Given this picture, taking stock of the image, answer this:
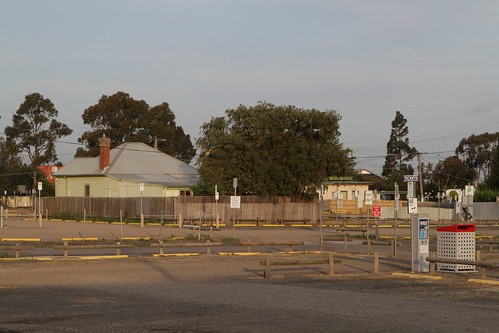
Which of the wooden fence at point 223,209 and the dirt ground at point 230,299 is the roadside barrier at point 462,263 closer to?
the dirt ground at point 230,299

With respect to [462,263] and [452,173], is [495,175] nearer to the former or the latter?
[452,173]

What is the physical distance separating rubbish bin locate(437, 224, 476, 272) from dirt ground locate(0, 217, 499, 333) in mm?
666

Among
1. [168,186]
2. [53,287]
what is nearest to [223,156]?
[168,186]

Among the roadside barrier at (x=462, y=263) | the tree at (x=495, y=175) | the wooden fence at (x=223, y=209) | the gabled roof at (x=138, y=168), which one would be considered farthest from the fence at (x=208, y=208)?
the roadside barrier at (x=462, y=263)

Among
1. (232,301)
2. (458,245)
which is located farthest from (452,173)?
(232,301)

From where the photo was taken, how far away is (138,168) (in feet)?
241

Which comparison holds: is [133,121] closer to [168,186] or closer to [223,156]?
[168,186]

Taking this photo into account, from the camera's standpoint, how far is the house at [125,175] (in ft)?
225

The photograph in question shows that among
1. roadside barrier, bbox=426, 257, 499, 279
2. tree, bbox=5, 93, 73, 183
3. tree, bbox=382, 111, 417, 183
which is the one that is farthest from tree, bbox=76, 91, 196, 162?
roadside barrier, bbox=426, 257, 499, 279

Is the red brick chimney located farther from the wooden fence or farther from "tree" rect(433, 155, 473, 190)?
"tree" rect(433, 155, 473, 190)

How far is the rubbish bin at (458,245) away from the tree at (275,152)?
34.0 m

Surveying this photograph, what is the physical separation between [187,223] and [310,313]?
135ft

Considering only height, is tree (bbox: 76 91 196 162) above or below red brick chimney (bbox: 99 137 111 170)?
above

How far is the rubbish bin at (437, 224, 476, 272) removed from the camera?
21562 mm
